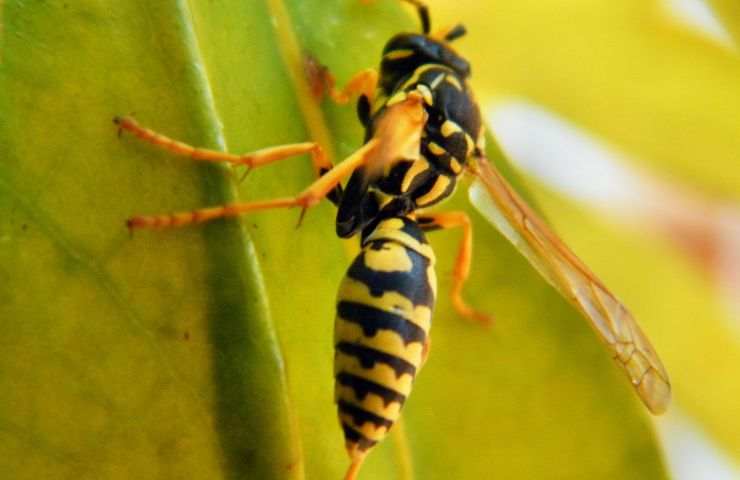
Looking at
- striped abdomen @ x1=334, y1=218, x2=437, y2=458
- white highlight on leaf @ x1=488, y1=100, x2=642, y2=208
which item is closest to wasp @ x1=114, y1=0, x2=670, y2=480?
striped abdomen @ x1=334, y1=218, x2=437, y2=458

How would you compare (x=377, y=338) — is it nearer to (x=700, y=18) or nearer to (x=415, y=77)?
(x=415, y=77)

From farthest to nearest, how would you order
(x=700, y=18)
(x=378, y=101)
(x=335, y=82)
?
(x=700, y=18)
(x=378, y=101)
(x=335, y=82)

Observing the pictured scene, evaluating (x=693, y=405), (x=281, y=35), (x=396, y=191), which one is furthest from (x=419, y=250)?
(x=693, y=405)

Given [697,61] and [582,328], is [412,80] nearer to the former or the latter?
[582,328]

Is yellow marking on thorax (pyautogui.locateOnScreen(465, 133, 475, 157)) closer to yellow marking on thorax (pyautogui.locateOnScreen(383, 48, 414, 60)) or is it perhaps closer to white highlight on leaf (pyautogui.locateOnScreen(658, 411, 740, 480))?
yellow marking on thorax (pyautogui.locateOnScreen(383, 48, 414, 60))

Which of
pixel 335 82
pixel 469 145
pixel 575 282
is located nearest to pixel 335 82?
pixel 335 82

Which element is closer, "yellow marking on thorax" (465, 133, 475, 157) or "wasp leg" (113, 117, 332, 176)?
"wasp leg" (113, 117, 332, 176)

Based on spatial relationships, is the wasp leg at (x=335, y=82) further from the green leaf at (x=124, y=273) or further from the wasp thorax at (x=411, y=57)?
the green leaf at (x=124, y=273)
